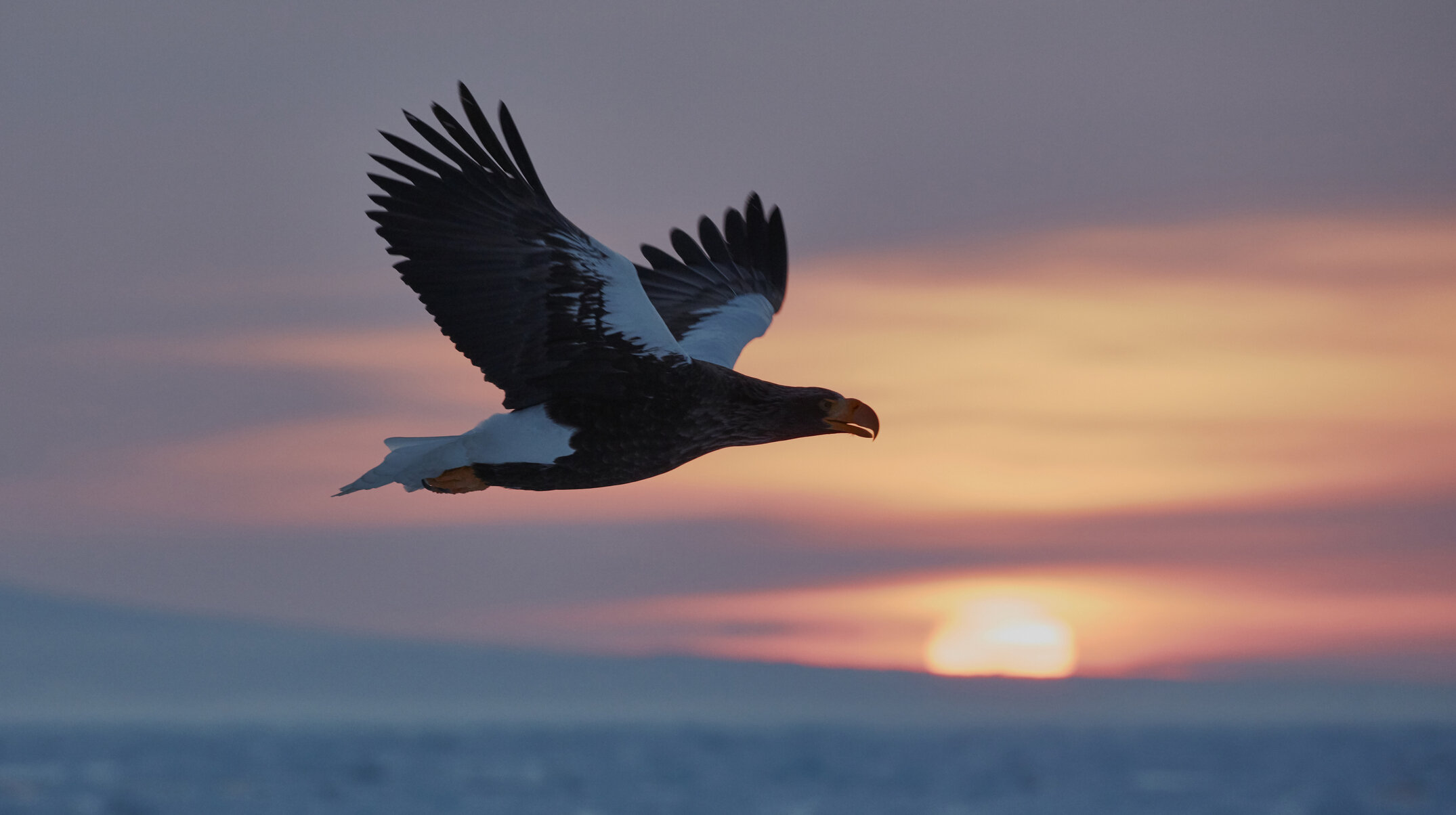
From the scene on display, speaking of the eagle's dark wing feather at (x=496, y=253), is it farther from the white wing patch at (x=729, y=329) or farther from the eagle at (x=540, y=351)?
the white wing patch at (x=729, y=329)

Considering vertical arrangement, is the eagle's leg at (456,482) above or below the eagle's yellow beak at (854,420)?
below

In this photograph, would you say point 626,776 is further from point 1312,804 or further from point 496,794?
point 1312,804

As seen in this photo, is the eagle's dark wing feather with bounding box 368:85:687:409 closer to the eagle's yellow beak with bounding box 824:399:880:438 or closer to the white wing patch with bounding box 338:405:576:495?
the white wing patch with bounding box 338:405:576:495

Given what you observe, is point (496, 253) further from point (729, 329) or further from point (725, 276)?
point (725, 276)

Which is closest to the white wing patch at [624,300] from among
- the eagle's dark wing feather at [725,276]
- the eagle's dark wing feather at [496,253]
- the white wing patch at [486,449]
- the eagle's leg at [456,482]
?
the eagle's dark wing feather at [496,253]

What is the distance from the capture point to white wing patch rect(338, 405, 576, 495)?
26.5 ft

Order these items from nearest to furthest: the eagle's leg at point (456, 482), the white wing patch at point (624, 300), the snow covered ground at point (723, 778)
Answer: the white wing patch at point (624, 300) → the eagle's leg at point (456, 482) → the snow covered ground at point (723, 778)

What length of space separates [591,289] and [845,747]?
15081cm

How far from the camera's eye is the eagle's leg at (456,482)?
8.24 m

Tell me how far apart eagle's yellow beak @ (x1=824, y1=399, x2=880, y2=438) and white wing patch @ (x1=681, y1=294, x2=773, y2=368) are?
103 cm

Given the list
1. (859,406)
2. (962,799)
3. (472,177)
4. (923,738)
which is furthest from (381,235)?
(923,738)

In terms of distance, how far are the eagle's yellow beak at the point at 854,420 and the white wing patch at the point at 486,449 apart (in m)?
1.36

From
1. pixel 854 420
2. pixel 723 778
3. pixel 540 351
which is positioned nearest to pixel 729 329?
pixel 854 420

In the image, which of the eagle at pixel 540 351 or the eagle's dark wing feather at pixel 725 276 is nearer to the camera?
the eagle at pixel 540 351
